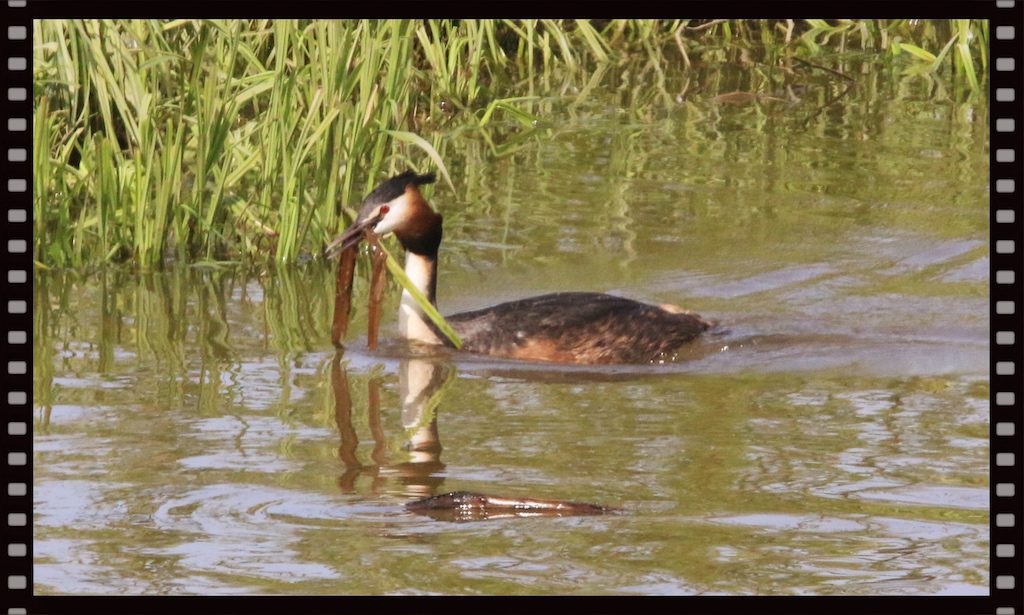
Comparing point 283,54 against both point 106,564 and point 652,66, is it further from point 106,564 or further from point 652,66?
point 652,66

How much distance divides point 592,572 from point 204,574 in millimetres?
1056

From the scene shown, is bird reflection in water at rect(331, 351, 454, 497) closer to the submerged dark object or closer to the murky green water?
the murky green water

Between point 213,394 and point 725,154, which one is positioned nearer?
point 213,394

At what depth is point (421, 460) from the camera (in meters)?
5.87

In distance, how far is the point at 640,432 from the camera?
6188 mm

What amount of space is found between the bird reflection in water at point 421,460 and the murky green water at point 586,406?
2cm

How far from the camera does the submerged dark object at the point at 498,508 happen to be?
17.1 feet

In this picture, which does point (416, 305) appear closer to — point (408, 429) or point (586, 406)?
point (586, 406)
